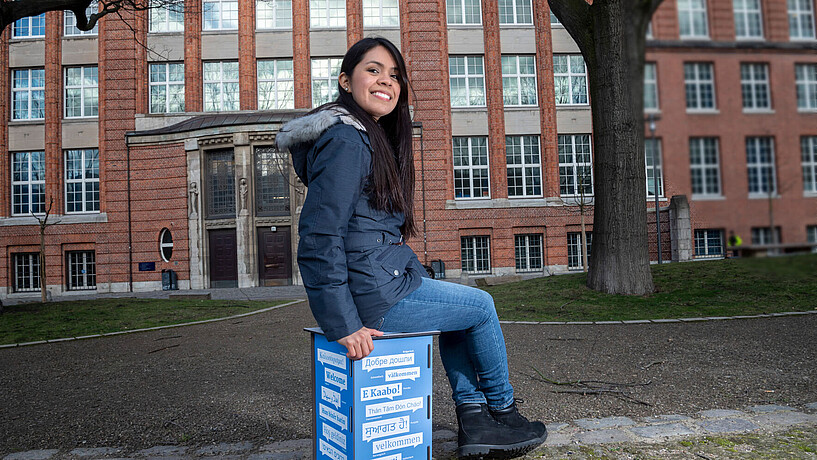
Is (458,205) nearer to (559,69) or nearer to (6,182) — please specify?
(559,69)

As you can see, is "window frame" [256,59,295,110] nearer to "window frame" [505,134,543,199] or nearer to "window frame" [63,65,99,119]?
"window frame" [63,65,99,119]

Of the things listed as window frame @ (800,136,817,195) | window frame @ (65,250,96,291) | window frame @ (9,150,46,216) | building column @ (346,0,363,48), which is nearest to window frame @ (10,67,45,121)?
window frame @ (9,150,46,216)

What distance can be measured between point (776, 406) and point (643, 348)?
2.23 metres

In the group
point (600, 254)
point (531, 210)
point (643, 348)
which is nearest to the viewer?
point (643, 348)

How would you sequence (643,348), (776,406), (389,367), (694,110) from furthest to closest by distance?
(643,348)
(776,406)
(389,367)
(694,110)

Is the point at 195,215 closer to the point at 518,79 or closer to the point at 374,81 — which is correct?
the point at 518,79

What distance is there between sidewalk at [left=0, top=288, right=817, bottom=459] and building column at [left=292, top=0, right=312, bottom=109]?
1954 centimetres

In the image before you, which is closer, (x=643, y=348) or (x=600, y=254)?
(x=643, y=348)

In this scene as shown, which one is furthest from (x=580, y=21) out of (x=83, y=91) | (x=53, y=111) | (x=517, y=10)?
(x=53, y=111)

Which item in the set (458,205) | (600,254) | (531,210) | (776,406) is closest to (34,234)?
(458,205)

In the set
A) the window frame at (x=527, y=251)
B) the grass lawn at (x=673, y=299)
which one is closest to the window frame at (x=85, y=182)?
the window frame at (x=527, y=251)

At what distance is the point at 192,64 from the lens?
25438 mm

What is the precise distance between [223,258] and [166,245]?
289 centimetres

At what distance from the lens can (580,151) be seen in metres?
26.8
